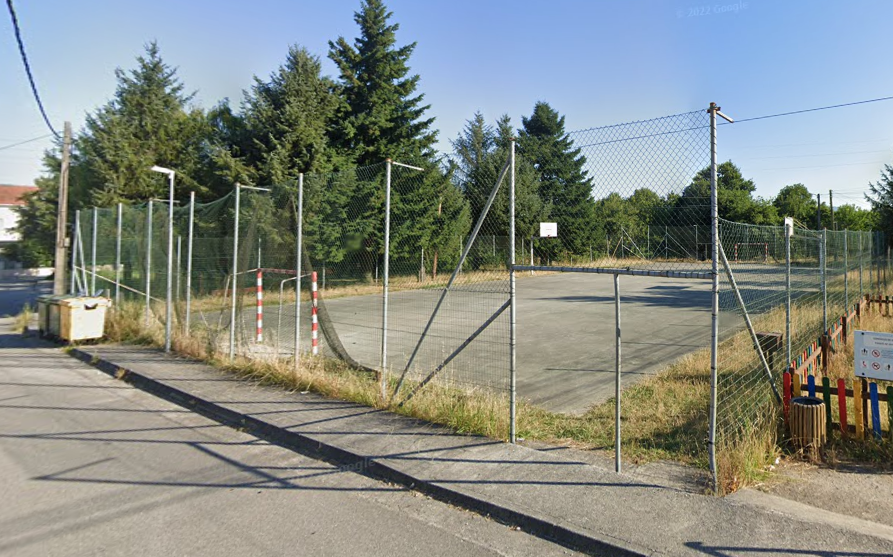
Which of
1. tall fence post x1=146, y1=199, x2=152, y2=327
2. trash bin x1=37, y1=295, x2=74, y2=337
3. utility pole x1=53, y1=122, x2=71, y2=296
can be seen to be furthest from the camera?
utility pole x1=53, y1=122, x2=71, y2=296

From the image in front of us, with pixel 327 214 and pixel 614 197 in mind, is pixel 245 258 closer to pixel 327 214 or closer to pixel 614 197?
pixel 327 214

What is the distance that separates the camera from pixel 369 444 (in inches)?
220

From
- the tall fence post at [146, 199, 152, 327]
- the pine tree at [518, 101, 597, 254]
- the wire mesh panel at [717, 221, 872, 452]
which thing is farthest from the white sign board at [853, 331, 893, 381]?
the tall fence post at [146, 199, 152, 327]

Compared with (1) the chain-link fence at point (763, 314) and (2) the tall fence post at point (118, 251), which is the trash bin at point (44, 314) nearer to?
(2) the tall fence post at point (118, 251)

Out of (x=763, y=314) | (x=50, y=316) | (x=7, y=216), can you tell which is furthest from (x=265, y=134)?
(x=7, y=216)

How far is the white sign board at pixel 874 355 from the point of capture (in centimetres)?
591

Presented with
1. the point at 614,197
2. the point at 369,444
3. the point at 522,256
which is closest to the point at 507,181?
the point at 522,256

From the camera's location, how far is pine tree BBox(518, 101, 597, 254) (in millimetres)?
5258

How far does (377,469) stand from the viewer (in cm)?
511

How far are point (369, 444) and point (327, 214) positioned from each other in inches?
181

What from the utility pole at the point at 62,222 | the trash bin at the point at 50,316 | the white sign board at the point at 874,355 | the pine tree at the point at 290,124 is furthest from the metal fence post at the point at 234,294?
Answer: the pine tree at the point at 290,124

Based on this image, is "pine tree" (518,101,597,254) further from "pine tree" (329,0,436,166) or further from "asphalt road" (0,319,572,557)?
"pine tree" (329,0,436,166)

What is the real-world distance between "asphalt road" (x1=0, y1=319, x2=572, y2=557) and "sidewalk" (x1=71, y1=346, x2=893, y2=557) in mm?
176

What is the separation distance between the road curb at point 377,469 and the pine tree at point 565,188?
246cm
